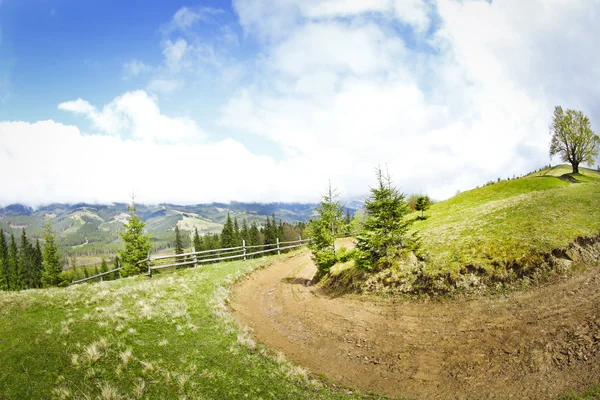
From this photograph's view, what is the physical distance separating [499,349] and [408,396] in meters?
3.73

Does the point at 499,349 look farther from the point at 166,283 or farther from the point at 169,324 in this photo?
the point at 166,283

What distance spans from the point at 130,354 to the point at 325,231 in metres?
16.6

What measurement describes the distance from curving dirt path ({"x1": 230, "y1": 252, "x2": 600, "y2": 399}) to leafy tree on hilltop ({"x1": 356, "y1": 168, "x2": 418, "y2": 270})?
341cm

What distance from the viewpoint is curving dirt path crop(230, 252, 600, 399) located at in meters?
8.11

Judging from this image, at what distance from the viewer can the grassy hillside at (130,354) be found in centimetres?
646

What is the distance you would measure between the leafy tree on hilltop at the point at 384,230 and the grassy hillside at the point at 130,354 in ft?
32.3

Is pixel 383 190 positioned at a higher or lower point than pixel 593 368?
higher

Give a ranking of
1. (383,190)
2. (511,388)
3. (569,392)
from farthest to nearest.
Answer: (383,190)
(511,388)
(569,392)

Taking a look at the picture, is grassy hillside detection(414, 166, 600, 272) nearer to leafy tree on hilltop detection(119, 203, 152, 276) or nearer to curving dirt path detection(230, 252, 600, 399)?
curving dirt path detection(230, 252, 600, 399)

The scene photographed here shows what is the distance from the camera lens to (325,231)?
74.4 ft

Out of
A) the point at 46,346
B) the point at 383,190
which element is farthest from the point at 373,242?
the point at 46,346

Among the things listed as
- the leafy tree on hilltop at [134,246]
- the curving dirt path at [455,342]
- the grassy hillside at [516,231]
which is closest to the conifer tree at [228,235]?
the leafy tree on hilltop at [134,246]

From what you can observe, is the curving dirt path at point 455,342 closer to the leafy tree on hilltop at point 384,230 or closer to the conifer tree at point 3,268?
the leafy tree on hilltop at point 384,230

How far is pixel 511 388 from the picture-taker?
310 inches
